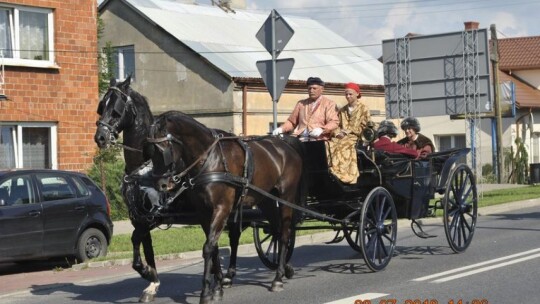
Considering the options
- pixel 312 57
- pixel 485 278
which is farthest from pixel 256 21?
pixel 485 278

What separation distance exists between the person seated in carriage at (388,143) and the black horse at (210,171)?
2.51 metres

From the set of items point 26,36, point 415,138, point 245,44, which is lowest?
point 415,138

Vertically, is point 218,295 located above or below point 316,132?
below

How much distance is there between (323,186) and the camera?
37.0 ft

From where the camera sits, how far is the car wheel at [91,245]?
13938 millimetres

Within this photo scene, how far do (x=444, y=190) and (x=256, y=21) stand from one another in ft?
92.1

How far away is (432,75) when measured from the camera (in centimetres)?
2683

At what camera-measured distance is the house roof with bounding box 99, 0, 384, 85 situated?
109 ft

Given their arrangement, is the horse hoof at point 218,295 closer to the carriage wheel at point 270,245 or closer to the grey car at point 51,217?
the carriage wheel at point 270,245

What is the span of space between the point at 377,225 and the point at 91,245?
5.21 m

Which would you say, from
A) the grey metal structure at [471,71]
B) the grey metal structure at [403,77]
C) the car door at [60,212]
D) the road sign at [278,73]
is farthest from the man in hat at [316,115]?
the grey metal structure at [403,77]

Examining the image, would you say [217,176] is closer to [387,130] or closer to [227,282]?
[227,282]

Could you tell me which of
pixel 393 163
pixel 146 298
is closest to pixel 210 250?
pixel 146 298

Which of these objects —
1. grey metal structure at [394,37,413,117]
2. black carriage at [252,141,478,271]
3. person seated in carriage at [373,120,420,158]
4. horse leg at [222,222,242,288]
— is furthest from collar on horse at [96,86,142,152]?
grey metal structure at [394,37,413,117]
